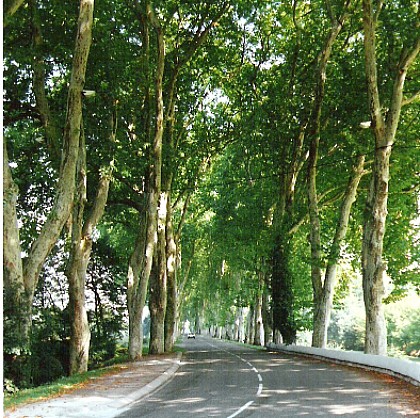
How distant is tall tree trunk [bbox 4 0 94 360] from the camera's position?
16438mm

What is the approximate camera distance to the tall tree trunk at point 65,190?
647 inches

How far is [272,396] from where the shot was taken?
45.1 ft

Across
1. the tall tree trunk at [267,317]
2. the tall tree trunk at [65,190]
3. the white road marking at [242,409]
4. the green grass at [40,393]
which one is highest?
the tall tree trunk at [65,190]

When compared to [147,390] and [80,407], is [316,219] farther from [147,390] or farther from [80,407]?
[80,407]

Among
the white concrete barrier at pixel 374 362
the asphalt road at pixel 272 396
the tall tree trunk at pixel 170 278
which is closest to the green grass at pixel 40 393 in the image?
the asphalt road at pixel 272 396

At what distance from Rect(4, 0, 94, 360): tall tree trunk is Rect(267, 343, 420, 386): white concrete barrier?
1030cm

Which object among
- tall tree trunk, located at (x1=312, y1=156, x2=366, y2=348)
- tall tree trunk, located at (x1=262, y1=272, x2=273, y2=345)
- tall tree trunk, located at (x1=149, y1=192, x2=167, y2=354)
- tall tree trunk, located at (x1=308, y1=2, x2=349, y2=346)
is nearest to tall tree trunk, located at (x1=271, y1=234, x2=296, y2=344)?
tall tree trunk, located at (x1=262, y1=272, x2=273, y2=345)

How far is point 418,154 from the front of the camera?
29719mm

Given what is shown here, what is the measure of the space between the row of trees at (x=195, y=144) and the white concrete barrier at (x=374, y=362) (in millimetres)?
758

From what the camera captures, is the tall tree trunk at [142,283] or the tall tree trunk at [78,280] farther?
the tall tree trunk at [142,283]

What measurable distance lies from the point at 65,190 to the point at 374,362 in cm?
1165

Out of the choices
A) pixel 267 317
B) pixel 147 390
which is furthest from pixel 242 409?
pixel 267 317

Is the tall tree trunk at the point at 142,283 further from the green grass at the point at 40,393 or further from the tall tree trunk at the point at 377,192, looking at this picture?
the tall tree trunk at the point at 377,192

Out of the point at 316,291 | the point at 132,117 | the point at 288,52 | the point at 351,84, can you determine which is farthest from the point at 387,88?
the point at 132,117
